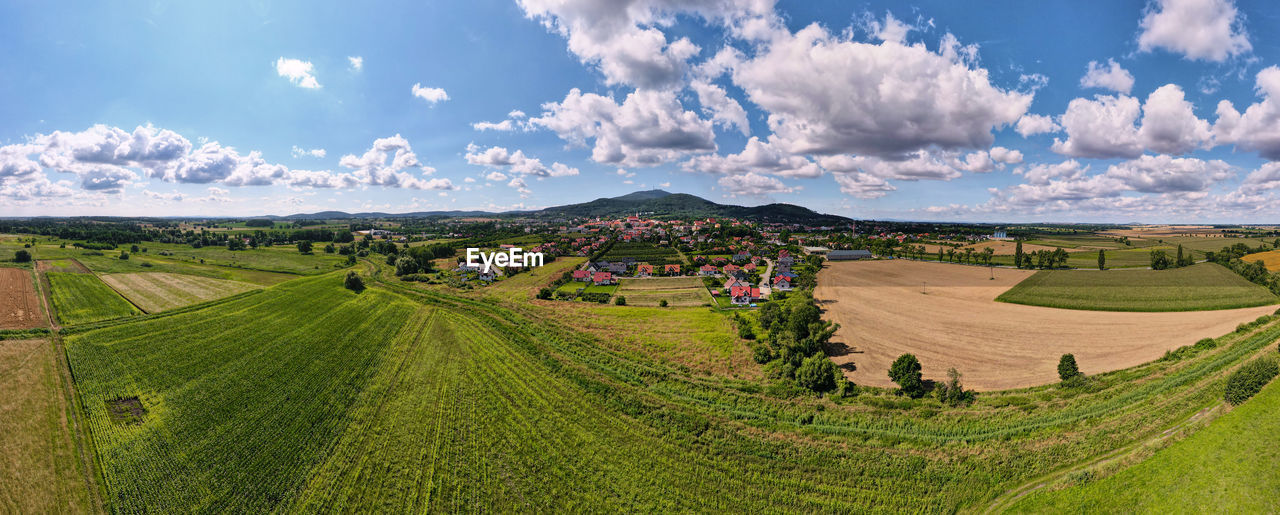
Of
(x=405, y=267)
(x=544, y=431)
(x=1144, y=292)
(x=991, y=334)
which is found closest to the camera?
(x=544, y=431)

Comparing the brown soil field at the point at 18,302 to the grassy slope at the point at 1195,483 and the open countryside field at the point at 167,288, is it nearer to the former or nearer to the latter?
the open countryside field at the point at 167,288

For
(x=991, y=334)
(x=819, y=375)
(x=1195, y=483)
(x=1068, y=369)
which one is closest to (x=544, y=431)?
(x=819, y=375)

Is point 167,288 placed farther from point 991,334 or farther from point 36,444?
point 991,334

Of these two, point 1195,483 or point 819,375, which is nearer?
point 1195,483

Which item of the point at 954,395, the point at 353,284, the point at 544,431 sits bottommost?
the point at 544,431

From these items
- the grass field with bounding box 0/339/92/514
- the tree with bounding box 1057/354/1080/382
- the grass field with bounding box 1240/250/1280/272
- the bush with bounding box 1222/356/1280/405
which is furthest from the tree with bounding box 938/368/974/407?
the grass field with bounding box 1240/250/1280/272

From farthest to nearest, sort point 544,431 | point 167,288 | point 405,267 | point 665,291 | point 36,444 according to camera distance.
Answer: point 405,267
point 665,291
point 167,288
point 544,431
point 36,444

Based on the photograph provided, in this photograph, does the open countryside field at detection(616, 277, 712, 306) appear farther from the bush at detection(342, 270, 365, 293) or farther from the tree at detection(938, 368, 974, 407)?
the bush at detection(342, 270, 365, 293)

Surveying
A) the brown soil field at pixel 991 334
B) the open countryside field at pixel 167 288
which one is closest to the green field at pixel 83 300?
the open countryside field at pixel 167 288
